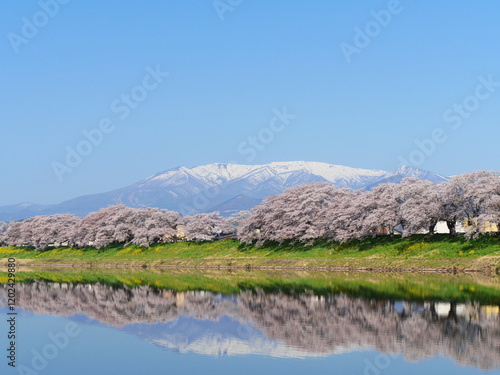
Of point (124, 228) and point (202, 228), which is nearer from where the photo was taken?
point (202, 228)

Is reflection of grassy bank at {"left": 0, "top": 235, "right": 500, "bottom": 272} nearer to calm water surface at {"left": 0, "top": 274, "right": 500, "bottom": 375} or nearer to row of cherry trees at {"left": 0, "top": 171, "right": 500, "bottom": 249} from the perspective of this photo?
row of cherry trees at {"left": 0, "top": 171, "right": 500, "bottom": 249}

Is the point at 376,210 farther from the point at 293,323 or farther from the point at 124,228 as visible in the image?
the point at 124,228

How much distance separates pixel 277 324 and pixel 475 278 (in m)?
24.5

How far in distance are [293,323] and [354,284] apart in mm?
18518

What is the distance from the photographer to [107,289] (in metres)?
51.8

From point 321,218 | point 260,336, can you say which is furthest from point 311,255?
point 260,336

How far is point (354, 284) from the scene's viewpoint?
158ft

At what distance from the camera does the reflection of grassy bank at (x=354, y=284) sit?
3891 cm

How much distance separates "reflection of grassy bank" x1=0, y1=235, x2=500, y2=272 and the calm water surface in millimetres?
21510

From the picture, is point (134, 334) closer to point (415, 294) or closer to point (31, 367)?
point (31, 367)

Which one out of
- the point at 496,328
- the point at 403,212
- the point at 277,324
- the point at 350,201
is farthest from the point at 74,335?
the point at 350,201

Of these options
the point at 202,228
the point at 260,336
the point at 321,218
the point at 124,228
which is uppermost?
the point at 124,228
